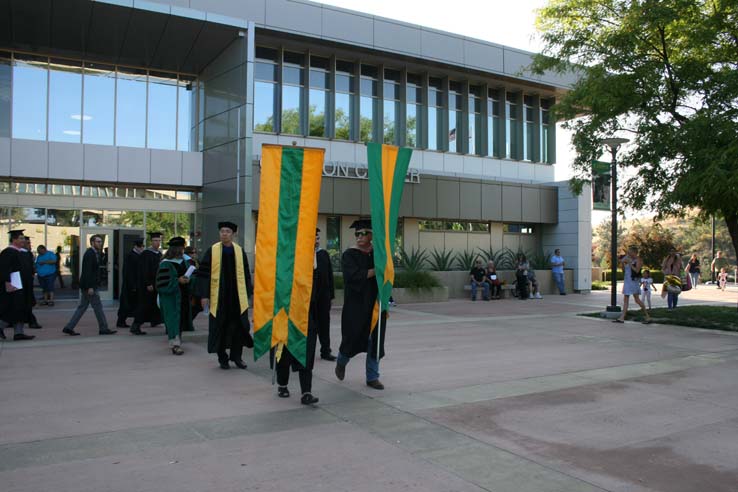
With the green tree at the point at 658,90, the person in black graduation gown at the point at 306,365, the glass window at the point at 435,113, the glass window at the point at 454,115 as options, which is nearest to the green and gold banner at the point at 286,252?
the person in black graduation gown at the point at 306,365

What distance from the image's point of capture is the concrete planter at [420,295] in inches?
742

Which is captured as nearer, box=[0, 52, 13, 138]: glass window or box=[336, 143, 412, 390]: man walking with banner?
box=[336, 143, 412, 390]: man walking with banner

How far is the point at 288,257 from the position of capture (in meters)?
6.08

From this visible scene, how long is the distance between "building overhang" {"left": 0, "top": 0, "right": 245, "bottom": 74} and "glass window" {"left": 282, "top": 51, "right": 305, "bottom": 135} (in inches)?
110

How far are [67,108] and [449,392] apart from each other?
16.7 meters

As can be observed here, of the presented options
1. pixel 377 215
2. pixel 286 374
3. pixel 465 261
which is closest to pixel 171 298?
pixel 286 374

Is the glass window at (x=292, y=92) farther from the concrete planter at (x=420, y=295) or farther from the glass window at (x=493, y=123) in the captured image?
the glass window at (x=493, y=123)

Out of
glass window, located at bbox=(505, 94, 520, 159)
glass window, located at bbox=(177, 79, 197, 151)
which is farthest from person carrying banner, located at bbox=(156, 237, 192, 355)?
glass window, located at bbox=(505, 94, 520, 159)

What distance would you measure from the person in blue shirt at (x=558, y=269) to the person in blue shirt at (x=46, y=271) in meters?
17.0

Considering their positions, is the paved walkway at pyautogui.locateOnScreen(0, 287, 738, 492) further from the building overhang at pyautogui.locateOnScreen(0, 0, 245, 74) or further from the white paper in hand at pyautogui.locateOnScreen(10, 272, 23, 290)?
the building overhang at pyautogui.locateOnScreen(0, 0, 245, 74)

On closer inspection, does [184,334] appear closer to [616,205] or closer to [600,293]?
[616,205]

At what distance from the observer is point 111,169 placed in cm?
1842

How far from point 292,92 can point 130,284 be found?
1099 cm

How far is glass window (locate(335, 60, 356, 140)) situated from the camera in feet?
71.2
